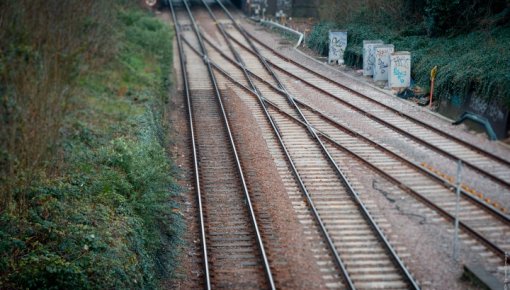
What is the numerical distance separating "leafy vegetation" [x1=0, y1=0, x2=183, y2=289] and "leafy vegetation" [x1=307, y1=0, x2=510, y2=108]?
10187mm

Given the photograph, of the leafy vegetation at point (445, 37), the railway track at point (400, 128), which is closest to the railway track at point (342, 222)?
the railway track at point (400, 128)

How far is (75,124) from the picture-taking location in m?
17.6

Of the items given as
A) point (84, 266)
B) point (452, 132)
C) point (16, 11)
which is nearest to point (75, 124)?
point (16, 11)

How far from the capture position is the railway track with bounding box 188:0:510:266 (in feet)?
41.1

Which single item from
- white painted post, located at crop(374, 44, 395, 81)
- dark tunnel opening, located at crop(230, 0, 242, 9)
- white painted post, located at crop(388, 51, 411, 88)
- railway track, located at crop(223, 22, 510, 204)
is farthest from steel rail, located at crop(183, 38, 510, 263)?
dark tunnel opening, located at crop(230, 0, 242, 9)

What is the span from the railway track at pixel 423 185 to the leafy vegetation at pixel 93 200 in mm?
5343

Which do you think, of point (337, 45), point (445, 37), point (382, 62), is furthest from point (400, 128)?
point (337, 45)

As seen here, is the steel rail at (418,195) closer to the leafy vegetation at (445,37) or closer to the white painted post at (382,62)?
the leafy vegetation at (445,37)

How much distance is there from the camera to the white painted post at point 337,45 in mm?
29750

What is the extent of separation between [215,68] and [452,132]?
46.2 feet

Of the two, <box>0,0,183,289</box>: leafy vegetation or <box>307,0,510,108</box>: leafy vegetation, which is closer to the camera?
<box>0,0,183,289</box>: leafy vegetation

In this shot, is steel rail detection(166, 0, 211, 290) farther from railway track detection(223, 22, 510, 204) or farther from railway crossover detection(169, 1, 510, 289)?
railway track detection(223, 22, 510, 204)

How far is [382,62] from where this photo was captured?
25797 millimetres

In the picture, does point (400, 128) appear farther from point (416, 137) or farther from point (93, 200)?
point (93, 200)
